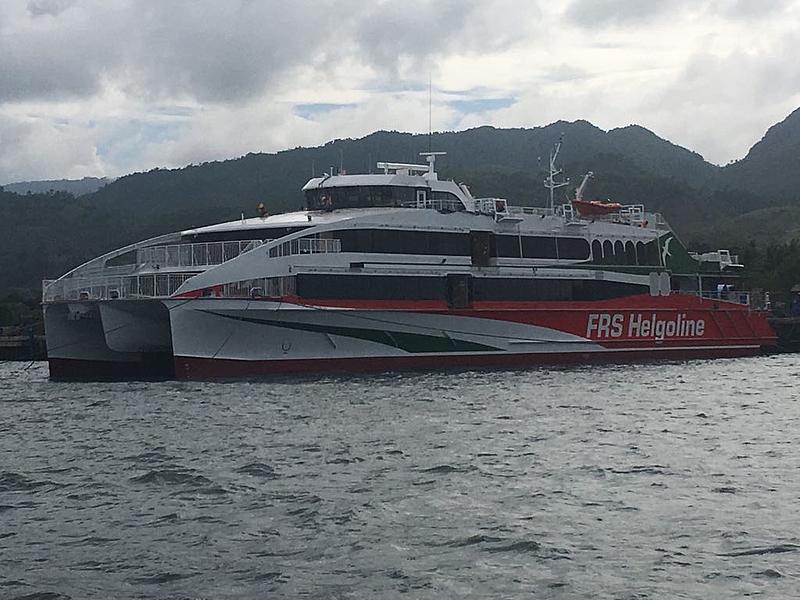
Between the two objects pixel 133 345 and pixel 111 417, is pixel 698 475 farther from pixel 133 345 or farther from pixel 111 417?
pixel 133 345

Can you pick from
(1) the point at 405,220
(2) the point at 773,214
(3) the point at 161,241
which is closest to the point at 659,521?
(1) the point at 405,220

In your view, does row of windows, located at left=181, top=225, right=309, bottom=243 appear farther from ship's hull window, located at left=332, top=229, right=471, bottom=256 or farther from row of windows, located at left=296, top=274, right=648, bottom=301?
row of windows, located at left=296, top=274, right=648, bottom=301

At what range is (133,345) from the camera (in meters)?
29.6

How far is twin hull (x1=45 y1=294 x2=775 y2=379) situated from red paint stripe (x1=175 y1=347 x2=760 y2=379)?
0.03 m

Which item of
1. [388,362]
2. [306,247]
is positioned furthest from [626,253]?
[306,247]

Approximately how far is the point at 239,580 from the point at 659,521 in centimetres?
472

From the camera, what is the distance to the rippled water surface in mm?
10430

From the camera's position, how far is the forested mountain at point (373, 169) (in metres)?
113

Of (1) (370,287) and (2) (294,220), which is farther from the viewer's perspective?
(2) (294,220)

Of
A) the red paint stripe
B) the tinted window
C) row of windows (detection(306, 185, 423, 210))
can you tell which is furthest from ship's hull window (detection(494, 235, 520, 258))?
the red paint stripe

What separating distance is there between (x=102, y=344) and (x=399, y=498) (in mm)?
19322

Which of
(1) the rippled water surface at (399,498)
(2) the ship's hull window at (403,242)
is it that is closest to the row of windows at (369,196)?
(2) the ship's hull window at (403,242)

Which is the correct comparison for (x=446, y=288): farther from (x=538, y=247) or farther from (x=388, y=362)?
(x=538, y=247)

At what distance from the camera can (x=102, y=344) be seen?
31.1m
